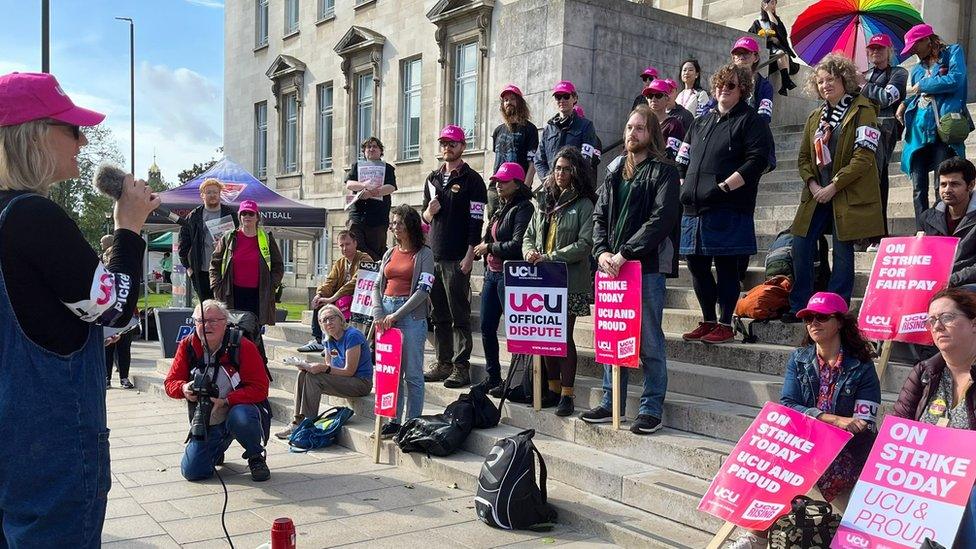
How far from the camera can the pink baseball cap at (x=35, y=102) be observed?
7.73 ft

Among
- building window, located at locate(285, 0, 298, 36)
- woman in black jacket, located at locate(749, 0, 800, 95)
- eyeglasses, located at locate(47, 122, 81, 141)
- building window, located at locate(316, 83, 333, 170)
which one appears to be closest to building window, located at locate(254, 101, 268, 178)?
building window, located at locate(285, 0, 298, 36)

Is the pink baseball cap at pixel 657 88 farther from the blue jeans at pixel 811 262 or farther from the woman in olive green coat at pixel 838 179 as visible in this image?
the blue jeans at pixel 811 262

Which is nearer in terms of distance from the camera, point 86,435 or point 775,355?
point 86,435

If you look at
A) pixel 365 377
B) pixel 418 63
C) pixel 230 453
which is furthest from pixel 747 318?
pixel 418 63

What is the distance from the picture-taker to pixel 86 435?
2412 mm

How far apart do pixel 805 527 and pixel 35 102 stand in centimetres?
356

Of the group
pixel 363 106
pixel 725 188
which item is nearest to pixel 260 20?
pixel 363 106

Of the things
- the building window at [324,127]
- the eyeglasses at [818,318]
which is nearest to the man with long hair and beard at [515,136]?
the eyeglasses at [818,318]

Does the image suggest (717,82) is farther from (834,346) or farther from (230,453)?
(230,453)

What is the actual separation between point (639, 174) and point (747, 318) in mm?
1662

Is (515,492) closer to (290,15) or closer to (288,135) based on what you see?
(288,135)

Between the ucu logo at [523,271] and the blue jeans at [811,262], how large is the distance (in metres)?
1.96

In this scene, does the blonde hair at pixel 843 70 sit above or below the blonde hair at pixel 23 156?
above

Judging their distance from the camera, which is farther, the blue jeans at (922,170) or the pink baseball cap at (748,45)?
the pink baseball cap at (748,45)
